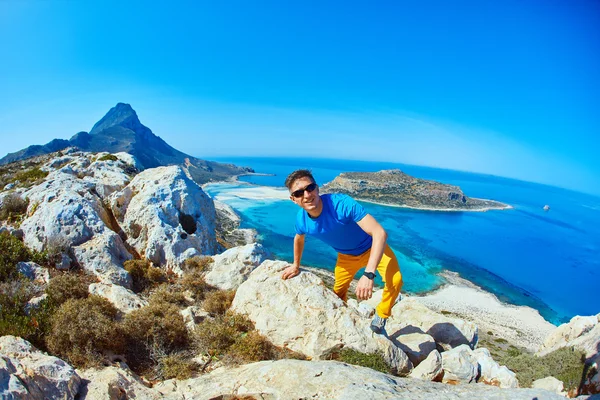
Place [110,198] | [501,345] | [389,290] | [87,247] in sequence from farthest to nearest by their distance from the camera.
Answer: [501,345] → [110,198] → [87,247] → [389,290]

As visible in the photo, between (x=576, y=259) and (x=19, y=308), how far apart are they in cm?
13026

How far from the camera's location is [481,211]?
147 meters

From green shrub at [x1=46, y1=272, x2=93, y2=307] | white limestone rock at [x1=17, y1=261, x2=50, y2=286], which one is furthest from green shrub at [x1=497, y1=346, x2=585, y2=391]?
white limestone rock at [x1=17, y1=261, x2=50, y2=286]

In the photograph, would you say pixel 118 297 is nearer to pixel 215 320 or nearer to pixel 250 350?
pixel 215 320

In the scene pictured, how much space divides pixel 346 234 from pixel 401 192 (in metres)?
146

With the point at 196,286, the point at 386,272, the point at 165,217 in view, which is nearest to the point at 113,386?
the point at 196,286

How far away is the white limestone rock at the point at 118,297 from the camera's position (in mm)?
6113

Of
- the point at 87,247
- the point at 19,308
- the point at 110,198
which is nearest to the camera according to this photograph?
the point at 19,308

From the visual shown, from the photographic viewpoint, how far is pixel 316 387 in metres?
3.71

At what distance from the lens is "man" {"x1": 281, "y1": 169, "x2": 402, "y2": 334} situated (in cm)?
418

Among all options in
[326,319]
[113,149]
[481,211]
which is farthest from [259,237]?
[113,149]

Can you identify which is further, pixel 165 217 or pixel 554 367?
pixel 165 217

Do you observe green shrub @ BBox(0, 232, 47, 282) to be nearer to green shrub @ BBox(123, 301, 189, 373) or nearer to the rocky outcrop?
the rocky outcrop

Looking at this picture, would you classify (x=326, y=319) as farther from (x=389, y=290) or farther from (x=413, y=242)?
(x=413, y=242)
